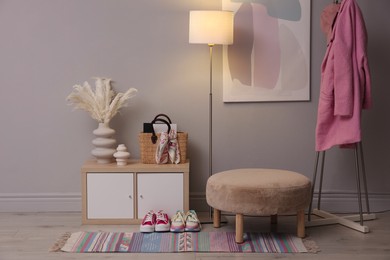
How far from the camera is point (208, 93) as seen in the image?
4.48 m

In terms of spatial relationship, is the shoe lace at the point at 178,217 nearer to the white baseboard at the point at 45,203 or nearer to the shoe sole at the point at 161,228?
the shoe sole at the point at 161,228

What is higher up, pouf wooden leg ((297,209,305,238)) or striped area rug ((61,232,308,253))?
pouf wooden leg ((297,209,305,238))

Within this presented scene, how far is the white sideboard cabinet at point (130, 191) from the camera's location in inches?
164

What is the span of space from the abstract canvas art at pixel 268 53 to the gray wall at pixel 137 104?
0.07m

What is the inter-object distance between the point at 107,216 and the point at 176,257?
2.75 ft

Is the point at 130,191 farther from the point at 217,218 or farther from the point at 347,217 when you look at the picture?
the point at 347,217

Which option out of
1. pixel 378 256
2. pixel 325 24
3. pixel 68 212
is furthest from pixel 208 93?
pixel 378 256

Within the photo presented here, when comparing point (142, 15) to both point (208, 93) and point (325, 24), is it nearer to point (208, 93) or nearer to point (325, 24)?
point (208, 93)

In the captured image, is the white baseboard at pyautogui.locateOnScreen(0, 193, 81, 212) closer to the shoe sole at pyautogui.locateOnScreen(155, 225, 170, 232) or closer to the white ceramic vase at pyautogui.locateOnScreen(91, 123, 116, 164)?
the white ceramic vase at pyautogui.locateOnScreen(91, 123, 116, 164)

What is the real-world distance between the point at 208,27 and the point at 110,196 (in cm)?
128

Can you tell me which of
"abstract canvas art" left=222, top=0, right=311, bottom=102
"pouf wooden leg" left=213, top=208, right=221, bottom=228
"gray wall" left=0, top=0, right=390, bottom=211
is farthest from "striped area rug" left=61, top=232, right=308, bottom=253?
"abstract canvas art" left=222, top=0, right=311, bottom=102

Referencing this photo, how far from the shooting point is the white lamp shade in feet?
13.2

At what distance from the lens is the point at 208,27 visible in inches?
158

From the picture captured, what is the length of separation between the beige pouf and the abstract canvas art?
0.79 metres
